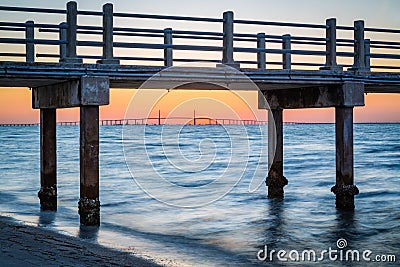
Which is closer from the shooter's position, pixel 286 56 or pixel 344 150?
pixel 286 56

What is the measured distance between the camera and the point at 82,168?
41.5ft

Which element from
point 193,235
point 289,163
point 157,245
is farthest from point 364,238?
point 289,163

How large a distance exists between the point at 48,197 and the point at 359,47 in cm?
846

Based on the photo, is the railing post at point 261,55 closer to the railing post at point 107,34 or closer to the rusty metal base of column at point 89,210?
the railing post at point 107,34

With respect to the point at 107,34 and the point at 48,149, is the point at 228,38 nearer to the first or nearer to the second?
the point at 107,34

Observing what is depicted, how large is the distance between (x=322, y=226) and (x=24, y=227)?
6.97m

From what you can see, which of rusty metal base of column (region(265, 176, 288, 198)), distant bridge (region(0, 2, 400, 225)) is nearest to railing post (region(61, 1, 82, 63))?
distant bridge (region(0, 2, 400, 225))

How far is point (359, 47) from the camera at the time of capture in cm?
1511

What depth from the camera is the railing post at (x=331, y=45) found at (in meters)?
14.7

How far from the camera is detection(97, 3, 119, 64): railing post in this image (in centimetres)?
1245

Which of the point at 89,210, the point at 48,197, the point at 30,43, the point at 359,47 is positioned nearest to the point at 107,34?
the point at 30,43

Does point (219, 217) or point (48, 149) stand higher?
point (48, 149)

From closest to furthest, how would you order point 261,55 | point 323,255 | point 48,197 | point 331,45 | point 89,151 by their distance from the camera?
point 323,255 → point 89,151 → point 261,55 → point 331,45 → point 48,197

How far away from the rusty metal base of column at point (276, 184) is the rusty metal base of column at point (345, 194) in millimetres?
3081
